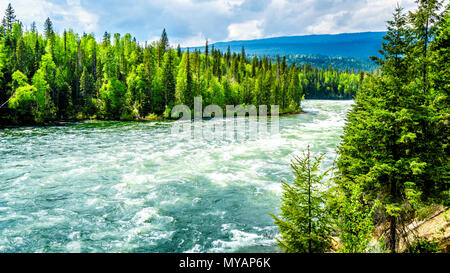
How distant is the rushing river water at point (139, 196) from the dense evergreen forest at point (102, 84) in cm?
2478

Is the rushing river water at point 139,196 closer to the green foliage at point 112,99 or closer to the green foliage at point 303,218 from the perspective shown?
the green foliage at point 303,218

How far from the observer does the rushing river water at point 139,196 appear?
1222 cm

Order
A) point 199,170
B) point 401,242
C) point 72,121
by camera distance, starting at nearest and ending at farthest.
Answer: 1. point 401,242
2. point 199,170
3. point 72,121

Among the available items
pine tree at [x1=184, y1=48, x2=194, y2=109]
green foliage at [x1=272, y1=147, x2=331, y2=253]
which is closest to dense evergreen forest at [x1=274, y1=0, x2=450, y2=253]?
green foliage at [x1=272, y1=147, x2=331, y2=253]

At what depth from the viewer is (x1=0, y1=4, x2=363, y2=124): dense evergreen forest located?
5225cm

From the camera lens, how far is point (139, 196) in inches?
680

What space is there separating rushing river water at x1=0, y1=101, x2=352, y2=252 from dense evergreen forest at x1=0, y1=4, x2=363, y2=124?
24.8 metres

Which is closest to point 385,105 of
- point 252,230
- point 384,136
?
point 384,136

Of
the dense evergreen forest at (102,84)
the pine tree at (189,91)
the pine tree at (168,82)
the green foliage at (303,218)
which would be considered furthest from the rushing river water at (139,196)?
the pine tree at (168,82)

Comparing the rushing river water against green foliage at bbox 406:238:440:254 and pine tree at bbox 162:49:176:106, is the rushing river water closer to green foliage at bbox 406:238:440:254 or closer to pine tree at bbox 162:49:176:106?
green foliage at bbox 406:238:440:254

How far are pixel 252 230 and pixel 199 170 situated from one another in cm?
1078
